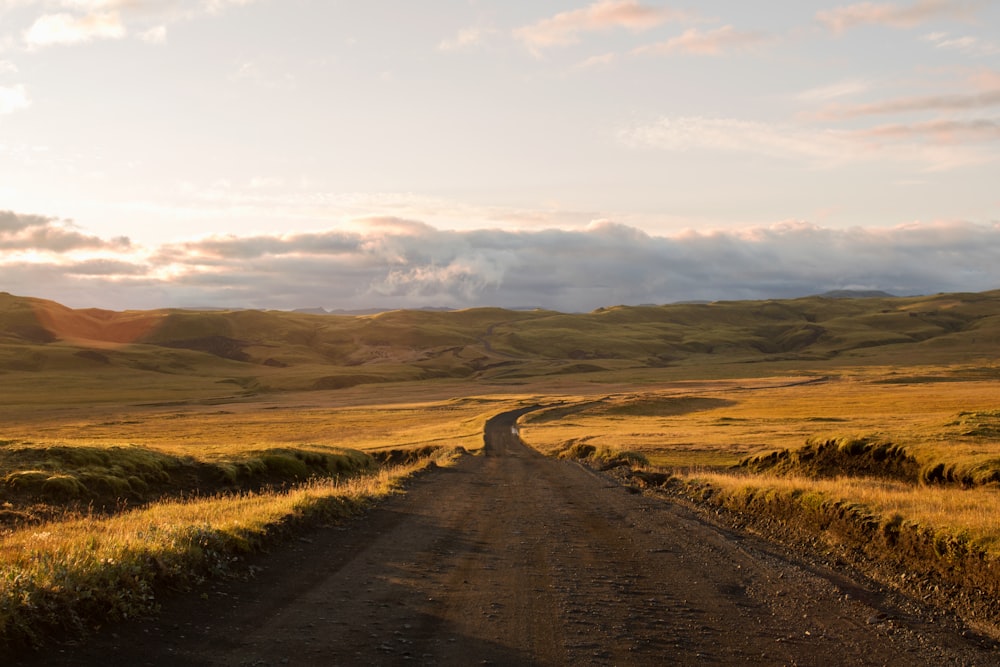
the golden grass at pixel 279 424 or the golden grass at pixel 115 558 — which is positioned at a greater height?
the golden grass at pixel 115 558

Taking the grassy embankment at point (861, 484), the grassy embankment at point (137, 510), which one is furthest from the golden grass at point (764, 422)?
the grassy embankment at point (137, 510)

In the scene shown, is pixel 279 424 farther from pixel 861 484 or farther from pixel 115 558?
pixel 115 558

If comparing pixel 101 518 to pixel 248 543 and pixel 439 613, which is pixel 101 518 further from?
pixel 439 613

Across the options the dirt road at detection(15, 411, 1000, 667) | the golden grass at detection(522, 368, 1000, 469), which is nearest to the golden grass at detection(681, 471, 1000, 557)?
the dirt road at detection(15, 411, 1000, 667)

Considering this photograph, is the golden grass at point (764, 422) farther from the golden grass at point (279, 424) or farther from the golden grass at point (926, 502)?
the golden grass at point (279, 424)

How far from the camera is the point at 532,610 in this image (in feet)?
35.6

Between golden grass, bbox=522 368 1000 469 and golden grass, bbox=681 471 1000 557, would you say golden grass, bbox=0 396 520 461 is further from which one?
golden grass, bbox=681 471 1000 557

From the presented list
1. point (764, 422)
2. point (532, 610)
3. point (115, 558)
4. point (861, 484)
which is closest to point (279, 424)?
point (764, 422)

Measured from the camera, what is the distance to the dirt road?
8.91m

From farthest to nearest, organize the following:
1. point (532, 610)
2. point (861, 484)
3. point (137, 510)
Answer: point (861, 484), point (137, 510), point (532, 610)

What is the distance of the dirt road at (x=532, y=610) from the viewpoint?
29.2ft

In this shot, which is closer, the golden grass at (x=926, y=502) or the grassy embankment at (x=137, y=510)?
the grassy embankment at (x=137, y=510)

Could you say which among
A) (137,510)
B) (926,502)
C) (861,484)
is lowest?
(861,484)

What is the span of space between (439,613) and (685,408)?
317 ft
